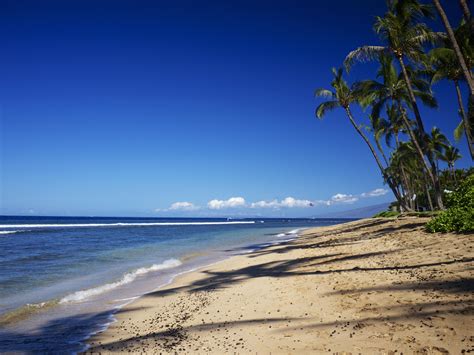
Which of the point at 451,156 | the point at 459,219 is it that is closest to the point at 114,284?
the point at 459,219

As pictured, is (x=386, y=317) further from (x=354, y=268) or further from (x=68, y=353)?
(x=68, y=353)

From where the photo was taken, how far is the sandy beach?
5.13 metres

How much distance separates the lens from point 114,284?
43.3ft

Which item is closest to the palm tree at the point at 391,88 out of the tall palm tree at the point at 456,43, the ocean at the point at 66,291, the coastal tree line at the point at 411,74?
the coastal tree line at the point at 411,74

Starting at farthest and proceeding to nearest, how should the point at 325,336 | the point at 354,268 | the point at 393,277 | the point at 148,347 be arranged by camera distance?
1. the point at 354,268
2. the point at 393,277
3. the point at 148,347
4. the point at 325,336

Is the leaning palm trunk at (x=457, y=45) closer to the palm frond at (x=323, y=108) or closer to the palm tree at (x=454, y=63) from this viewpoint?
the palm tree at (x=454, y=63)

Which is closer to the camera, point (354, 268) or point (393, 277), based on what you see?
point (393, 277)

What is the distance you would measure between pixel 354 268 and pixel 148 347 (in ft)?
21.5

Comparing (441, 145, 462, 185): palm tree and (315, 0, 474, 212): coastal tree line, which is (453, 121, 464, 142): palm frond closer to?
(315, 0, 474, 212): coastal tree line

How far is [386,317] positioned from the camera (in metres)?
5.81

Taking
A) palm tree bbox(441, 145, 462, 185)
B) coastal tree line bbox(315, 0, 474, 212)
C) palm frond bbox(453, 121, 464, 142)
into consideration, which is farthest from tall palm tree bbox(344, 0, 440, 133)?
palm tree bbox(441, 145, 462, 185)

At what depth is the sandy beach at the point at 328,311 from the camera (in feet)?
16.8

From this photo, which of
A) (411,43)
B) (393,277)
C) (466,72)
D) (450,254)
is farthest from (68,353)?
(411,43)

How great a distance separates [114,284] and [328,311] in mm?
9395
